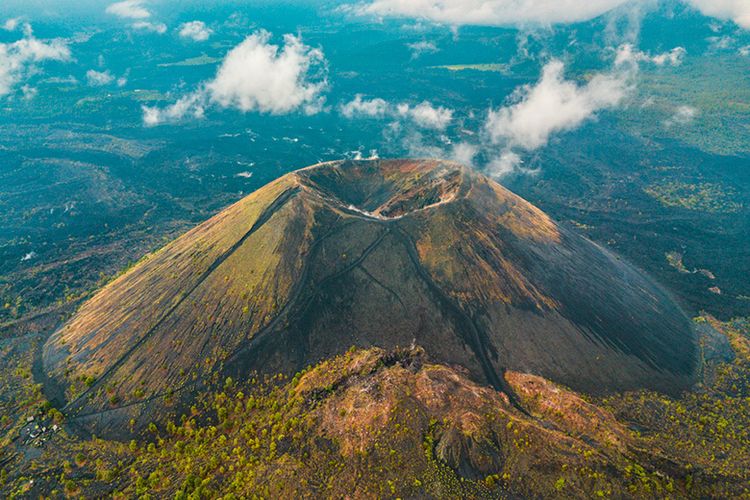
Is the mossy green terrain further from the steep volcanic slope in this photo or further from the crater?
the crater

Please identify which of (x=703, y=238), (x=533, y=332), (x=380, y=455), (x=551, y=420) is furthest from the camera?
(x=703, y=238)

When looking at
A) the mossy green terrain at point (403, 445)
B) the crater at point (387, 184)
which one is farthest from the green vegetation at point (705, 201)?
the mossy green terrain at point (403, 445)

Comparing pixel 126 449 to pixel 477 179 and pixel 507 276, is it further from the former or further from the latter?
pixel 477 179

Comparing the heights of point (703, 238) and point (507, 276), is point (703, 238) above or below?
below


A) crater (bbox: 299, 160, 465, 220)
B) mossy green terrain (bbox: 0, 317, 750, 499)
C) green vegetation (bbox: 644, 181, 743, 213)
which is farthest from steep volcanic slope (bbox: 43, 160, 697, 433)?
green vegetation (bbox: 644, 181, 743, 213)

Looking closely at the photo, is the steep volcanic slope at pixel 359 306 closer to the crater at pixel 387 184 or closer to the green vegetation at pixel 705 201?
the crater at pixel 387 184

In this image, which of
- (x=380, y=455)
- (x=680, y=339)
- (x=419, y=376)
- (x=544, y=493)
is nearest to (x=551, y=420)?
(x=544, y=493)

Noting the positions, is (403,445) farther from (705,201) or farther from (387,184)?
(705,201)
